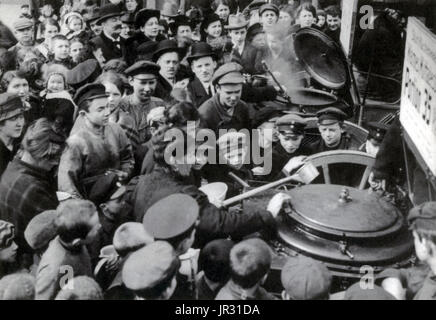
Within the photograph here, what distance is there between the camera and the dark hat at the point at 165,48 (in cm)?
411

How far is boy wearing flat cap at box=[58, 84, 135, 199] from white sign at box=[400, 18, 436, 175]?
1.95 meters

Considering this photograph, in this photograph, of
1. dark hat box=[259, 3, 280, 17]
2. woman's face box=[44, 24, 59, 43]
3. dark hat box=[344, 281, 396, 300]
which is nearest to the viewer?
dark hat box=[344, 281, 396, 300]

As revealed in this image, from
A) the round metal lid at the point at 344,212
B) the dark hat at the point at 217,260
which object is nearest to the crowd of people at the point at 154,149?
the dark hat at the point at 217,260

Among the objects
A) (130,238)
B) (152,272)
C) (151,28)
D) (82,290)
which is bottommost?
(82,290)

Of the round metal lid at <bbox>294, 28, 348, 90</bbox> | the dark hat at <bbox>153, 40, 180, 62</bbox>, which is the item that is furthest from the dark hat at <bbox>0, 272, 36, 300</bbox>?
the round metal lid at <bbox>294, 28, 348, 90</bbox>

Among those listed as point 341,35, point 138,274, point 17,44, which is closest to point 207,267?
point 138,274

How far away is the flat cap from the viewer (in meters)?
3.97

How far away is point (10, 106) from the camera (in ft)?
12.9

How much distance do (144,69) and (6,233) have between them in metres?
1.52

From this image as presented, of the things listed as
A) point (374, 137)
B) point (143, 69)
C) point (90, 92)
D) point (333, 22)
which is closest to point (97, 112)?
point (90, 92)

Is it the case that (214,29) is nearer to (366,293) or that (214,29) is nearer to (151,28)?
(151,28)

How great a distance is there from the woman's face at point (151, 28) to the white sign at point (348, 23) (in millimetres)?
1423

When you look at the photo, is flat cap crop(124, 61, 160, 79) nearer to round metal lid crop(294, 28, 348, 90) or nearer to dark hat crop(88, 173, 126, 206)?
dark hat crop(88, 173, 126, 206)

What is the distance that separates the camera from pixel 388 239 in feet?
10.9
